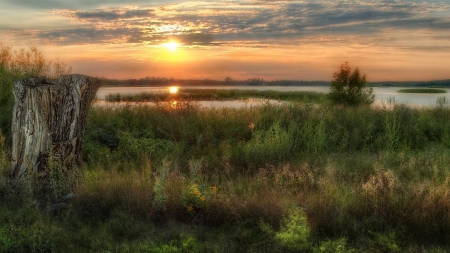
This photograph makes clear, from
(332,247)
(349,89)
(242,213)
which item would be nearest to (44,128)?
(242,213)

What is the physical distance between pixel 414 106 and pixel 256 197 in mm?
13105

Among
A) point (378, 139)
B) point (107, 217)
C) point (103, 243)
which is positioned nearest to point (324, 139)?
point (378, 139)

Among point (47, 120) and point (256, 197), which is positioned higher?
point (47, 120)

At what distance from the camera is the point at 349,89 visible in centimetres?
2452

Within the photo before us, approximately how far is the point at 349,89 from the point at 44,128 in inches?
781

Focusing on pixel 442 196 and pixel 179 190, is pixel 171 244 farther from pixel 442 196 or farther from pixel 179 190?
pixel 442 196

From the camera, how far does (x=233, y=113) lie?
1504 centimetres

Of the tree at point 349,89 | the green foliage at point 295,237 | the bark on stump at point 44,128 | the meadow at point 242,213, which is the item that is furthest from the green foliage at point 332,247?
the tree at point 349,89

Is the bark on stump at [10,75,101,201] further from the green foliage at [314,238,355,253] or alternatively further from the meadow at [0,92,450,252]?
the green foliage at [314,238,355,253]

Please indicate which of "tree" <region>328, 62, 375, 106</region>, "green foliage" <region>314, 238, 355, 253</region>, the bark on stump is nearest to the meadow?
"green foliage" <region>314, 238, 355, 253</region>

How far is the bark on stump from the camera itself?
744 cm

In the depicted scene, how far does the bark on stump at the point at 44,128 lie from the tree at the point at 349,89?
1881 centimetres

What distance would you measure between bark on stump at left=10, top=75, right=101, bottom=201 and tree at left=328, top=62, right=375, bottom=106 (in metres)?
18.8

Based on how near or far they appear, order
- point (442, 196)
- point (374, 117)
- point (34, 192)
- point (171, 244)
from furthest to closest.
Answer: point (374, 117), point (34, 192), point (442, 196), point (171, 244)
